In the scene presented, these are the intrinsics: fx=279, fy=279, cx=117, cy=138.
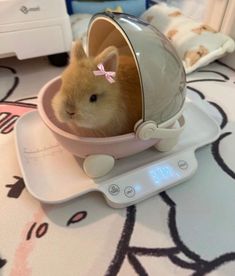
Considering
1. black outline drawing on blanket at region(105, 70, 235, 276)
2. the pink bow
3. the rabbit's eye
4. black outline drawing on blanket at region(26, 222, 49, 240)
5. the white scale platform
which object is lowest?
black outline drawing on blanket at region(26, 222, 49, 240)

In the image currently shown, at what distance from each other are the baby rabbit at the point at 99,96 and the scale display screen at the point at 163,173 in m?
0.11

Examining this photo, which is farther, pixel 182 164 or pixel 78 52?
pixel 182 164

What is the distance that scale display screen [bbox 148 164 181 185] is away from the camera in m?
0.60

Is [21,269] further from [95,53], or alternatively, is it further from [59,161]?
[95,53]

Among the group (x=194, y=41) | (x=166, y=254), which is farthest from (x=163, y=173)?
(x=194, y=41)

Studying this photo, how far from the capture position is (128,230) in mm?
550

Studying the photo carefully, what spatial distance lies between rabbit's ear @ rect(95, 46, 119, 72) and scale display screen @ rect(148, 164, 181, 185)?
24 cm

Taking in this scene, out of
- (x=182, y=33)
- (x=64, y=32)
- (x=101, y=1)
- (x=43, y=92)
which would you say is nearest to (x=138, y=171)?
(x=43, y=92)

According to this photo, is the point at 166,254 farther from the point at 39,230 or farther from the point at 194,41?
the point at 194,41

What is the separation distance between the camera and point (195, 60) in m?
1.00

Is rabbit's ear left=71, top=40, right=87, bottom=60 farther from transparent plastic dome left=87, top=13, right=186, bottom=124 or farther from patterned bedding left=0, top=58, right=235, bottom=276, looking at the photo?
patterned bedding left=0, top=58, right=235, bottom=276

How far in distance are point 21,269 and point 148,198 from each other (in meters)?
0.28

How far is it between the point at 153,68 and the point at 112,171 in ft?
0.77

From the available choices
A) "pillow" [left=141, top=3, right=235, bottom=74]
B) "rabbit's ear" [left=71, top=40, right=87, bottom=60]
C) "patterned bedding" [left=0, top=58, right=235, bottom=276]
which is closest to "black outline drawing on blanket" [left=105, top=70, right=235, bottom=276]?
"patterned bedding" [left=0, top=58, right=235, bottom=276]
